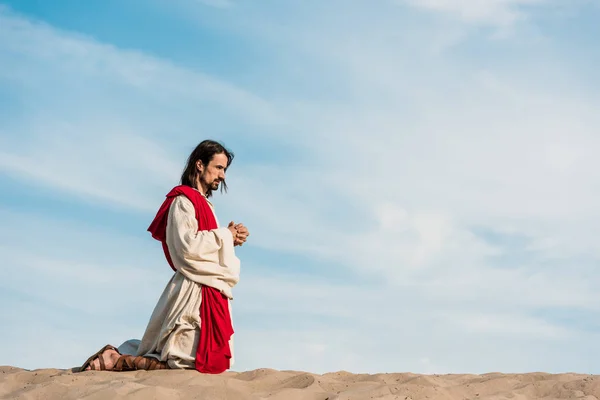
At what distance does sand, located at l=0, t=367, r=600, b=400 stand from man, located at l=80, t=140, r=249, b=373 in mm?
207

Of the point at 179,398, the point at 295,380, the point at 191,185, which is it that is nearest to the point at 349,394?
the point at 295,380

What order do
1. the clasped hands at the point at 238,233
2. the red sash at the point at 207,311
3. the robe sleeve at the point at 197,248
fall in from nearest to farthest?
the red sash at the point at 207,311 → the robe sleeve at the point at 197,248 → the clasped hands at the point at 238,233

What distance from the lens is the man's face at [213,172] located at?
25.2ft

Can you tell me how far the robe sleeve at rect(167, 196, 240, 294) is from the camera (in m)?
7.17

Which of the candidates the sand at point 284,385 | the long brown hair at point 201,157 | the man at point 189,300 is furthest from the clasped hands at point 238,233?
the sand at point 284,385

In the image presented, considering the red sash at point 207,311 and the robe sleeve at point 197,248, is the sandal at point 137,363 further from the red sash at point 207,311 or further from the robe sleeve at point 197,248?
the robe sleeve at point 197,248

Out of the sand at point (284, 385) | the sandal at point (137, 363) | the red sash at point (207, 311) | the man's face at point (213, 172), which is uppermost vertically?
the man's face at point (213, 172)

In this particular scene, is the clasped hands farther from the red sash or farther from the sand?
the sand

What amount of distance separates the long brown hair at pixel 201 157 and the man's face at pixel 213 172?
0.04m

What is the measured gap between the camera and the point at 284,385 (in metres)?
6.81

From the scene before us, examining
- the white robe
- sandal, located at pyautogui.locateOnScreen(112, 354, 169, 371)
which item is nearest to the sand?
sandal, located at pyautogui.locateOnScreen(112, 354, 169, 371)

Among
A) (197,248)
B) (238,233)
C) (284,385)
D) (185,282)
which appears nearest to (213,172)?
(238,233)

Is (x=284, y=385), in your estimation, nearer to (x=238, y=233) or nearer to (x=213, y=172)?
(x=238, y=233)

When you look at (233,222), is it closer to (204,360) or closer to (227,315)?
(227,315)
